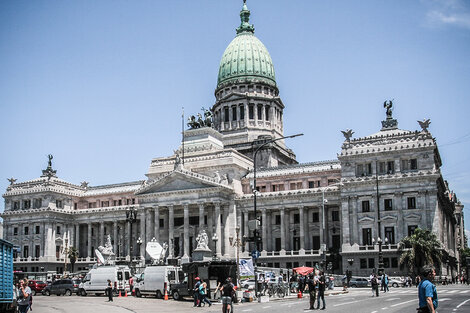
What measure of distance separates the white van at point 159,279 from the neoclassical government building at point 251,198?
1609 cm

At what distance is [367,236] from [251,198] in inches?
828

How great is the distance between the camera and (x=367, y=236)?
84000 mm

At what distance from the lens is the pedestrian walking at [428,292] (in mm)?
15906

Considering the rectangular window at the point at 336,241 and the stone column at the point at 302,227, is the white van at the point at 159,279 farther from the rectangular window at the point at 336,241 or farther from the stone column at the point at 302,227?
the rectangular window at the point at 336,241

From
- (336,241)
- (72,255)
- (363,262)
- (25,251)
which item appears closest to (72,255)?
(72,255)

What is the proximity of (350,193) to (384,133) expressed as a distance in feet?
33.9

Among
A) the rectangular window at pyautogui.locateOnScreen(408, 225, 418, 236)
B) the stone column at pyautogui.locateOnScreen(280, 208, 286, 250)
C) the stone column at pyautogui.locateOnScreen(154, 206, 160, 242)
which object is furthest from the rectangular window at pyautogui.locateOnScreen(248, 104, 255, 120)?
the rectangular window at pyautogui.locateOnScreen(408, 225, 418, 236)

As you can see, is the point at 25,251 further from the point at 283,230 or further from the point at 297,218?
the point at 297,218

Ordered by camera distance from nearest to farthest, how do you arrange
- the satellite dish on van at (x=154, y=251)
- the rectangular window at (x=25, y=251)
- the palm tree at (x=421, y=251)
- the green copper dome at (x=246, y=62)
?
1. the palm tree at (x=421, y=251)
2. the satellite dish on van at (x=154, y=251)
3. the rectangular window at (x=25, y=251)
4. the green copper dome at (x=246, y=62)

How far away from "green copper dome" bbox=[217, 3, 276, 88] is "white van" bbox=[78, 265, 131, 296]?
6865 centimetres

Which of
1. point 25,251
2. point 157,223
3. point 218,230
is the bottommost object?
point 25,251

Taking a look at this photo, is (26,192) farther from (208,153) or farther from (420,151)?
(420,151)

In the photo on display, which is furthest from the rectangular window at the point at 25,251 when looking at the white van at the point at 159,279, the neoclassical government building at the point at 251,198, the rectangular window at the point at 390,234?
the rectangular window at the point at 390,234

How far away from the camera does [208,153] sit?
101750mm
